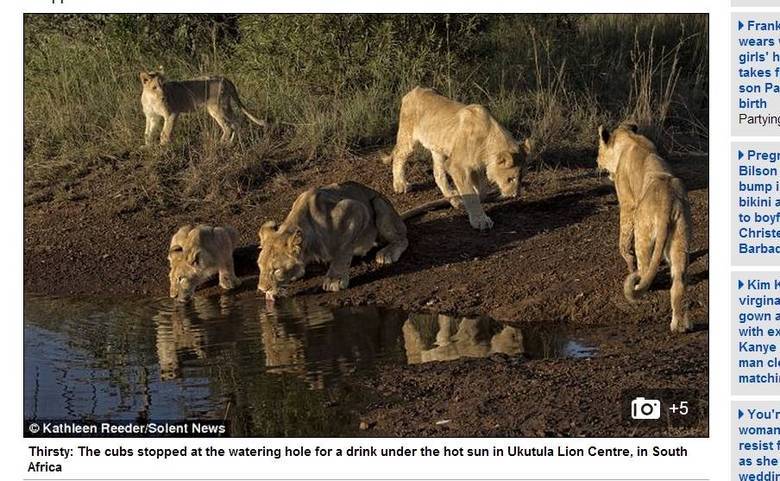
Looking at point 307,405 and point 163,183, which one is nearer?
point 307,405

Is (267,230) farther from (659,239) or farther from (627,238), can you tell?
(659,239)

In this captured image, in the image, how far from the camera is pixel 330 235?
10.5 m

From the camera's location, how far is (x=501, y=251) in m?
10.8

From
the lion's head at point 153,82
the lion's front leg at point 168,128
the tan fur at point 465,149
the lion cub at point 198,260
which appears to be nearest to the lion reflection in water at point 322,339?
the lion cub at point 198,260

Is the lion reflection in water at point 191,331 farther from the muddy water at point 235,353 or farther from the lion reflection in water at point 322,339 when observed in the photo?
the lion reflection in water at point 322,339

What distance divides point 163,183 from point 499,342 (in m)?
4.87

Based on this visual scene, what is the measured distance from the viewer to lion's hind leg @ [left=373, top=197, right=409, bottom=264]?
35.6 feet

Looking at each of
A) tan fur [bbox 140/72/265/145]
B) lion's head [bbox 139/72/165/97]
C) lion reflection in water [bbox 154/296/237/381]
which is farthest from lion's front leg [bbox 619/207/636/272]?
lion's head [bbox 139/72/165/97]

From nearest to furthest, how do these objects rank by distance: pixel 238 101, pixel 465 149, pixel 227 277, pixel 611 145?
pixel 611 145 → pixel 227 277 → pixel 465 149 → pixel 238 101

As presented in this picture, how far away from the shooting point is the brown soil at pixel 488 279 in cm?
757

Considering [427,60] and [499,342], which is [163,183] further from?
[499,342]

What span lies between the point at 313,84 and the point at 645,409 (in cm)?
799

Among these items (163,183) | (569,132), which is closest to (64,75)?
(163,183)
